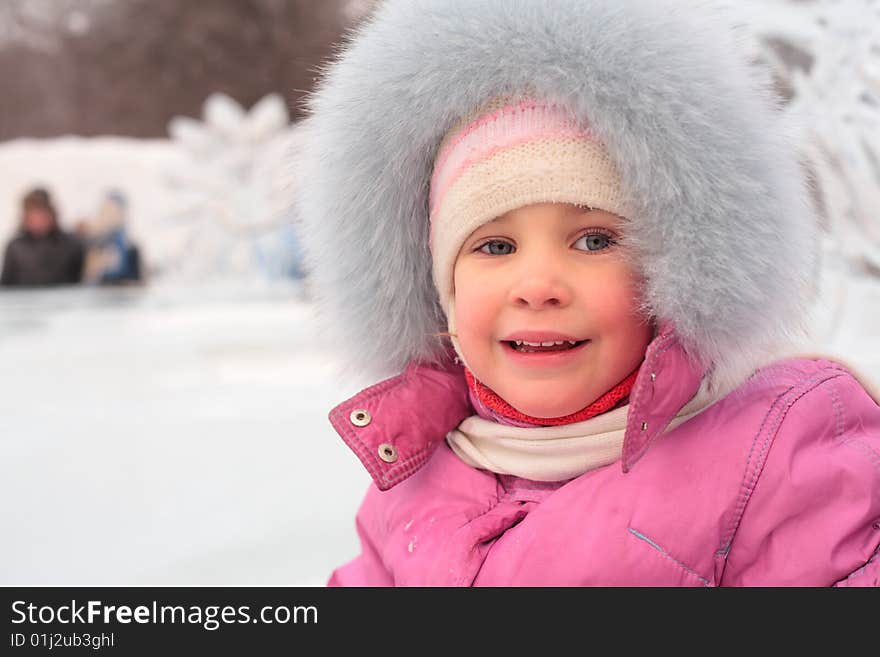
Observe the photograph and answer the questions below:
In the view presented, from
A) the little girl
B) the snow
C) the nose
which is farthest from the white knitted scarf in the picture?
the snow

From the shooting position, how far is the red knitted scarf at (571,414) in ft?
2.94

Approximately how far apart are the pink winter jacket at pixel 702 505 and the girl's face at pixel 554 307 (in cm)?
6

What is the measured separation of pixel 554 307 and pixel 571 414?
0.38 ft

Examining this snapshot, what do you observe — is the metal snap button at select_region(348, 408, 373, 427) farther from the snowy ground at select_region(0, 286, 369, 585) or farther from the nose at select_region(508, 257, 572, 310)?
the nose at select_region(508, 257, 572, 310)

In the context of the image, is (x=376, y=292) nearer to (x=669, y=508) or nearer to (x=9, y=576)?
(x=669, y=508)

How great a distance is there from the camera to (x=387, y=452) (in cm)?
98

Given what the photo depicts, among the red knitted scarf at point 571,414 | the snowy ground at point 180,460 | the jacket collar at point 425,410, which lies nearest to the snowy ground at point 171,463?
the snowy ground at point 180,460

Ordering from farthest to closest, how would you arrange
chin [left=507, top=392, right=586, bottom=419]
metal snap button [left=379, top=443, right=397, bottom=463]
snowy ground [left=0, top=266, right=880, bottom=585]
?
1. snowy ground [left=0, top=266, right=880, bottom=585]
2. metal snap button [left=379, top=443, right=397, bottom=463]
3. chin [left=507, top=392, right=586, bottom=419]

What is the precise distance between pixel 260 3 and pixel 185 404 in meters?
6.33

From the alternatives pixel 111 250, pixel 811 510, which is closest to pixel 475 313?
pixel 811 510

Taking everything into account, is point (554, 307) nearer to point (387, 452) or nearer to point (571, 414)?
point (571, 414)

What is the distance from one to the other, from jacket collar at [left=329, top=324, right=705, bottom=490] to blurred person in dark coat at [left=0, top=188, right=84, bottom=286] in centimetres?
379

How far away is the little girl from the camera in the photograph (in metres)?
0.81

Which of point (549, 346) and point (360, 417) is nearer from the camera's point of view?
point (549, 346)
